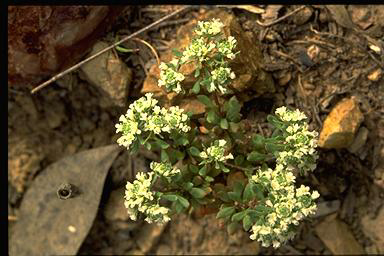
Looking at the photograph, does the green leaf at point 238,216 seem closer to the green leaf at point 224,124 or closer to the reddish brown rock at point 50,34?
the green leaf at point 224,124

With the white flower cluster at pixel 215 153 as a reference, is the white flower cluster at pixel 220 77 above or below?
above

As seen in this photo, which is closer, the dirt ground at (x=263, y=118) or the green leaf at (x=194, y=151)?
the green leaf at (x=194, y=151)

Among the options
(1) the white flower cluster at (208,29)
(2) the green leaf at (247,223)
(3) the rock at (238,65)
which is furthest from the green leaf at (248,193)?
(1) the white flower cluster at (208,29)

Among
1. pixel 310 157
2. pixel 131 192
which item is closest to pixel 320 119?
pixel 310 157

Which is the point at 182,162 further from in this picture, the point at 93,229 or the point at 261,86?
the point at 93,229

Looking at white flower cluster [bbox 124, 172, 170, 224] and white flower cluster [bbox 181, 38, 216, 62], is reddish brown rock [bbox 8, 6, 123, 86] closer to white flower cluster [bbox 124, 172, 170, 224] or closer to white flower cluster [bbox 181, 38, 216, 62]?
white flower cluster [bbox 181, 38, 216, 62]

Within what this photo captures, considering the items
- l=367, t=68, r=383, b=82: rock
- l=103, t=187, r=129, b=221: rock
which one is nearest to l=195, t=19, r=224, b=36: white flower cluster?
l=367, t=68, r=383, b=82: rock
